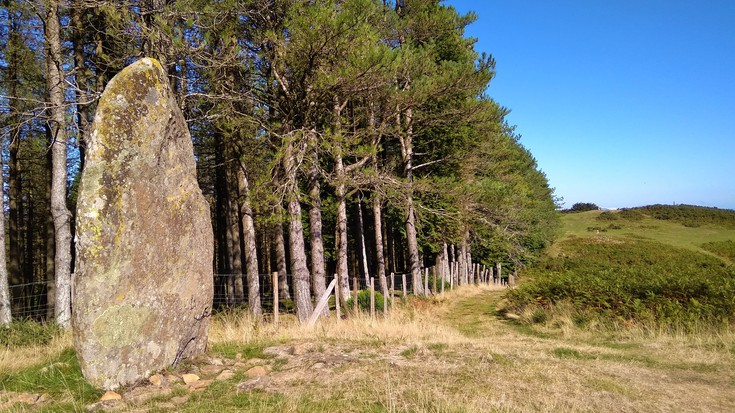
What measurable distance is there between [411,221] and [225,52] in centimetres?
1039

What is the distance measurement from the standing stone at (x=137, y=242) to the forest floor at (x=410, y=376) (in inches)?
18.0

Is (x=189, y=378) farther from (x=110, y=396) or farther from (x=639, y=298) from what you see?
(x=639, y=298)

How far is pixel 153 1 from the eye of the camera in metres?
8.86

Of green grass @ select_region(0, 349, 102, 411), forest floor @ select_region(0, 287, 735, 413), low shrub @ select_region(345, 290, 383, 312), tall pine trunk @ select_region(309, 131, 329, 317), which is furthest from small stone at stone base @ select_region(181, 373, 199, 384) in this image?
low shrub @ select_region(345, 290, 383, 312)

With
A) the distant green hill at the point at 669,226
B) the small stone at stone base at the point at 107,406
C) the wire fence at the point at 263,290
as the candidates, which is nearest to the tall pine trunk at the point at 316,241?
the wire fence at the point at 263,290

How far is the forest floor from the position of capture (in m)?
4.38

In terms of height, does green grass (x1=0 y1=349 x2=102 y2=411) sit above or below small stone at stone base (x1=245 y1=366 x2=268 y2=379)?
above

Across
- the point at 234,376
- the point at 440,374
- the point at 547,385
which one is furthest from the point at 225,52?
the point at 547,385

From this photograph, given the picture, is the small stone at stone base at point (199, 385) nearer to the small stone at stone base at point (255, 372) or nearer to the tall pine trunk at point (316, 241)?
the small stone at stone base at point (255, 372)

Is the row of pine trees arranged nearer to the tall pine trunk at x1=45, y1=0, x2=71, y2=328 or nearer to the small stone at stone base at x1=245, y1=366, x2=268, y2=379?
the tall pine trunk at x1=45, y1=0, x2=71, y2=328

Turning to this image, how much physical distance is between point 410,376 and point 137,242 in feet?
11.4

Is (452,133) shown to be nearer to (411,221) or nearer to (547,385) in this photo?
(411,221)

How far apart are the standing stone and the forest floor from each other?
18.0 inches

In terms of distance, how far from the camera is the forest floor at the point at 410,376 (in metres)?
4.38
